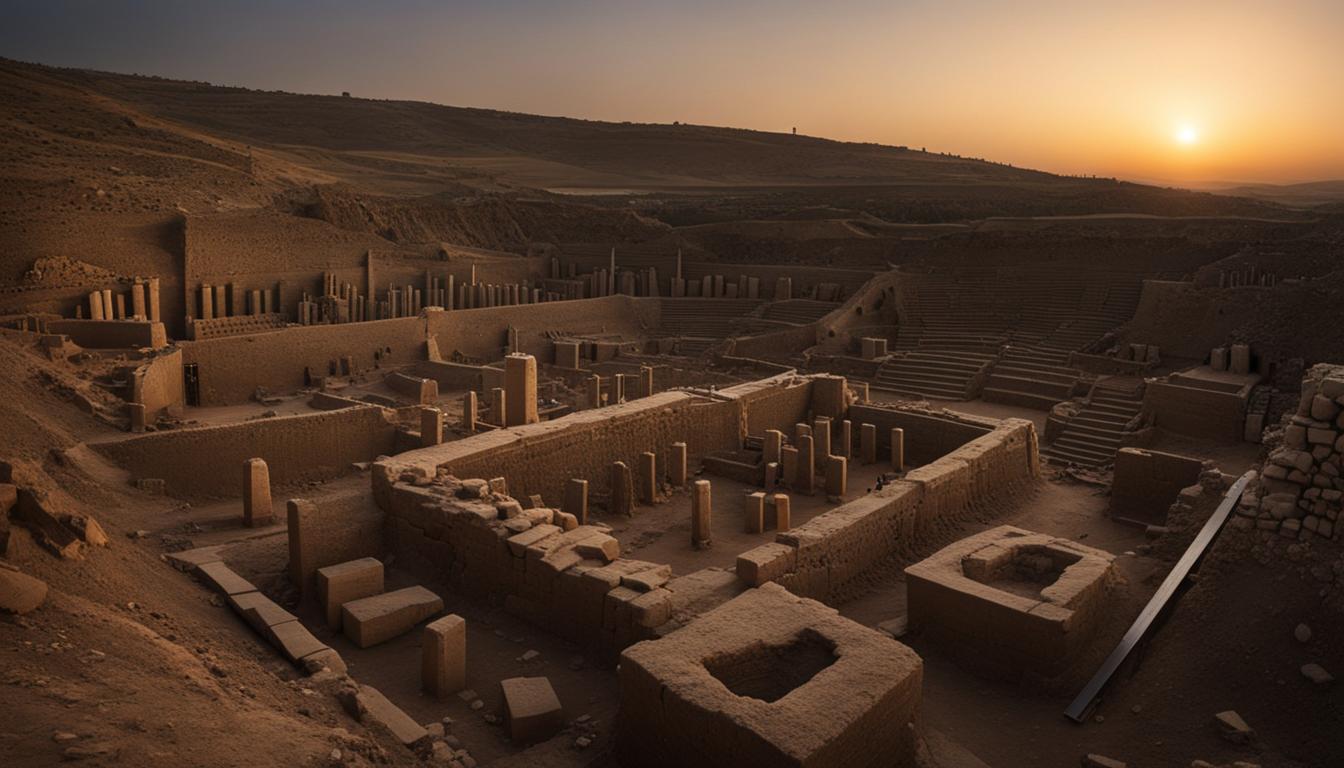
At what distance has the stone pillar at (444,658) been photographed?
7652mm

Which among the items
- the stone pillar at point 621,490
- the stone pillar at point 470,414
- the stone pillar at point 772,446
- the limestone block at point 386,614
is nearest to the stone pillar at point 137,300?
the stone pillar at point 470,414

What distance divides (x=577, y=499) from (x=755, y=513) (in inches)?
101

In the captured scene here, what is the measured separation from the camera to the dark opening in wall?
7016 mm

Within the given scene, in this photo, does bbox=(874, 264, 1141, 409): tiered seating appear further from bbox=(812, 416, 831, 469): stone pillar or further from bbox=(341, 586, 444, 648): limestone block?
bbox=(341, 586, 444, 648): limestone block

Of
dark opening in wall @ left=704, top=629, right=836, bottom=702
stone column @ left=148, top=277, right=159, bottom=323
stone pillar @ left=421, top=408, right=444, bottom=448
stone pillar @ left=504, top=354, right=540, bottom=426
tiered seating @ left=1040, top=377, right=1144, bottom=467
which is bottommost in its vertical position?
tiered seating @ left=1040, top=377, right=1144, bottom=467

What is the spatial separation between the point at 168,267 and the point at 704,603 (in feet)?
79.7

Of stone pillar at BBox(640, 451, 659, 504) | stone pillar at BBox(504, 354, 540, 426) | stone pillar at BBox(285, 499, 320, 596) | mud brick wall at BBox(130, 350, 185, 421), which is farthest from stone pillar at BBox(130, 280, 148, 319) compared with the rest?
stone pillar at BBox(285, 499, 320, 596)

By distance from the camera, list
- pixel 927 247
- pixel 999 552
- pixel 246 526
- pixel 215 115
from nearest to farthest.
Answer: pixel 999 552, pixel 246 526, pixel 927 247, pixel 215 115

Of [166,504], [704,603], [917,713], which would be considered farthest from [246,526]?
[917,713]

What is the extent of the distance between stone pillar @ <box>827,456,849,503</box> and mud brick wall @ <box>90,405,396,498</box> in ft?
25.8

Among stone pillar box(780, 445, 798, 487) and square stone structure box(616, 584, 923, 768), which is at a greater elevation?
square stone structure box(616, 584, 923, 768)

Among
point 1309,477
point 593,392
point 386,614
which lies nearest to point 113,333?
point 593,392

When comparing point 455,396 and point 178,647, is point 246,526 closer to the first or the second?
point 178,647

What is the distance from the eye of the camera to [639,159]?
85.1m
